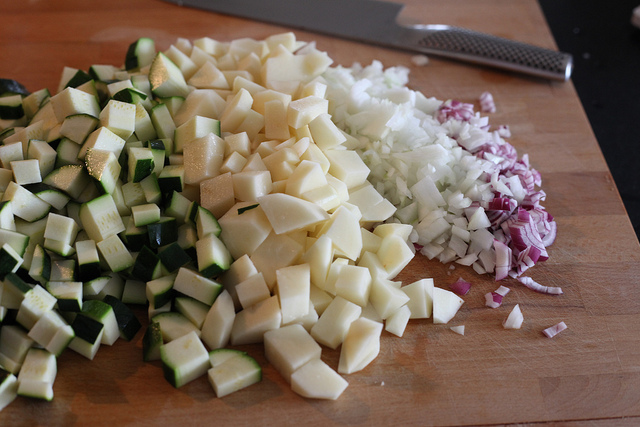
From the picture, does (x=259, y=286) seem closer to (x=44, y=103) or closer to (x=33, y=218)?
(x=33, y=218)

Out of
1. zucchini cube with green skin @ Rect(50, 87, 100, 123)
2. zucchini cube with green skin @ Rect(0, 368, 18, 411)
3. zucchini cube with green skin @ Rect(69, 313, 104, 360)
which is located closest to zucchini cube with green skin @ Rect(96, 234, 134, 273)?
zucchini cube with green skin @ Rect(69, 313, 104, 360)

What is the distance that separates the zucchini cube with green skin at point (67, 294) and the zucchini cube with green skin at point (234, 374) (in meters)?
0.52

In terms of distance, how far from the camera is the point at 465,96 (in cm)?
307

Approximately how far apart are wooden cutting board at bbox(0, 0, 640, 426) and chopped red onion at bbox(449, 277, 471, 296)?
42mm

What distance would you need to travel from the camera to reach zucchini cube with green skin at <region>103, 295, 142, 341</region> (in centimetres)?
202

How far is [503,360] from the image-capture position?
2.04 meters

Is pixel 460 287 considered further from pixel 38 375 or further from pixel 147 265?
pixel 38 375

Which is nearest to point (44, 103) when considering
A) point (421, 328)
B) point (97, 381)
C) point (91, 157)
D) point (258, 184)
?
point (91, 157)

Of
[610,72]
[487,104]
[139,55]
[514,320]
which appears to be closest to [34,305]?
[139,55]

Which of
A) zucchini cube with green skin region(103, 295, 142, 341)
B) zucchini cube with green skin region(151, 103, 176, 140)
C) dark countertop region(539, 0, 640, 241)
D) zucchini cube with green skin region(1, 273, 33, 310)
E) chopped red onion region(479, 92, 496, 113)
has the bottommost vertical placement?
dark countertop region(539, 0, 640, 241)

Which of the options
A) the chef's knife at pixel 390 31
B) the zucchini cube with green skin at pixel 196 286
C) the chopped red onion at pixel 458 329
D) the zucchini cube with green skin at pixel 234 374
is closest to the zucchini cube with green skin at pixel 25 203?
the zucchini cube with green skin at pixel 196 286

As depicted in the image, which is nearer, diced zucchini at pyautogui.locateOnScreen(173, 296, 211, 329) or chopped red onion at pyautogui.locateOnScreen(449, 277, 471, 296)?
diced zucchini at pyautogui.locateOnScreen(173, 296, 211, 329)

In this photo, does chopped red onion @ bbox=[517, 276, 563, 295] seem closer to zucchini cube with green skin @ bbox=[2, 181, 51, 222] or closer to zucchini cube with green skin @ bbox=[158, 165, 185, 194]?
zucchini cube with green skin @ bbox=[158, 165, 185, 194]

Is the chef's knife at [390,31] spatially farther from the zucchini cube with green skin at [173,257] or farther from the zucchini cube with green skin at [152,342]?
the zucchini cube with green skin at [152,342]
